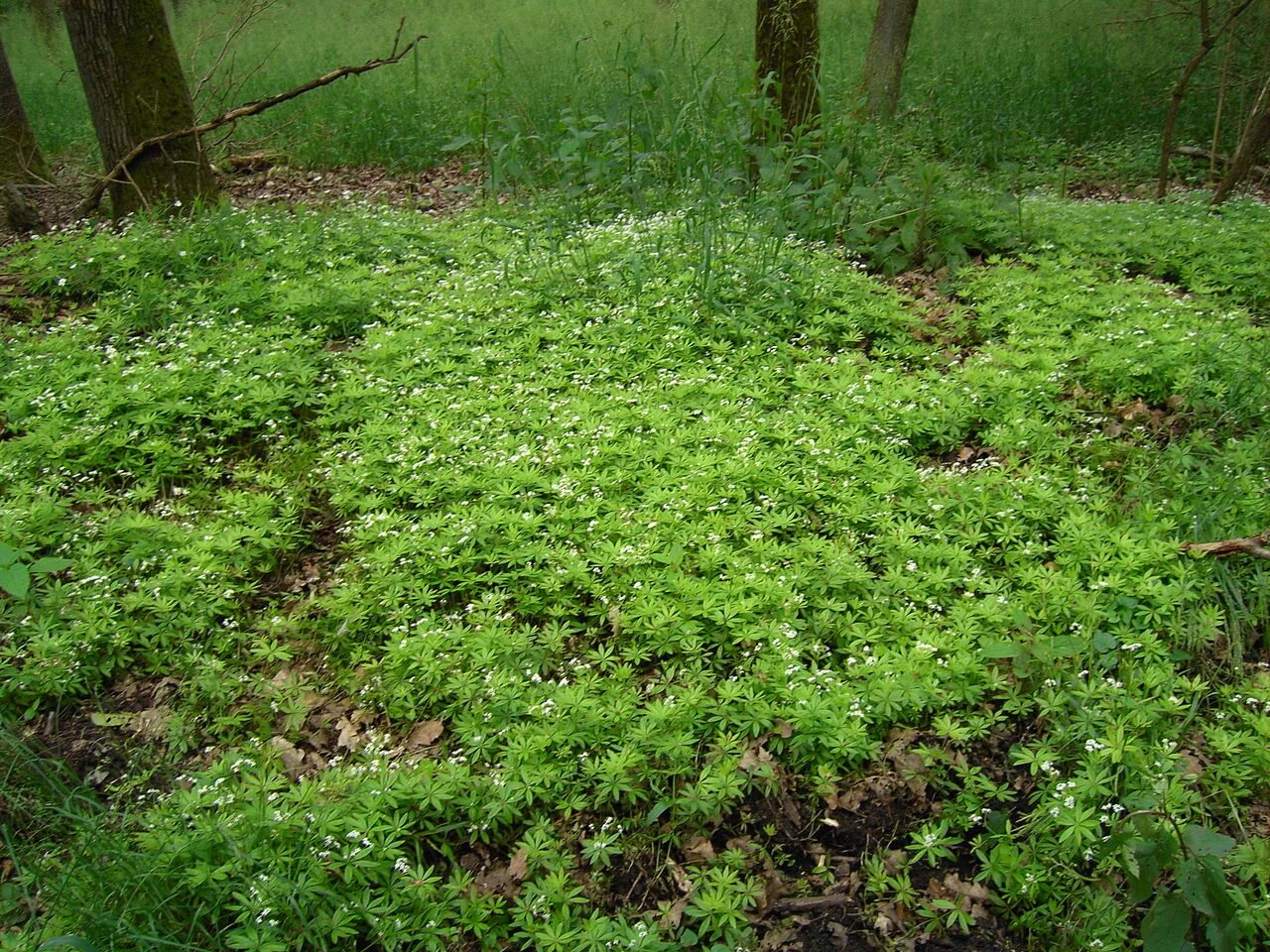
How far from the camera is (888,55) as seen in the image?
10484mm

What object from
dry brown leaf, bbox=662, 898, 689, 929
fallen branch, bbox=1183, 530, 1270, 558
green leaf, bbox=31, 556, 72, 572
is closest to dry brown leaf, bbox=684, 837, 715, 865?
dry brown leaf, bbox=662, 898, 689, 929

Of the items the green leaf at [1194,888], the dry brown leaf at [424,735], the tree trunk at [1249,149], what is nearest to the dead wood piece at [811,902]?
the green leaf at [1194,888]

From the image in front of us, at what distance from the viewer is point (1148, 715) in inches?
114

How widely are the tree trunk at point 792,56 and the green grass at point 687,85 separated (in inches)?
10.4

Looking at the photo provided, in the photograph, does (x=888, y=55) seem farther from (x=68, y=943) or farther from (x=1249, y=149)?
(x=68, y=943)

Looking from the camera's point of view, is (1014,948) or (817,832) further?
(817,832)

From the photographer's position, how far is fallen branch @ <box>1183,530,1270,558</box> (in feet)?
10.9

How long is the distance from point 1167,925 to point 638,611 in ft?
6.45

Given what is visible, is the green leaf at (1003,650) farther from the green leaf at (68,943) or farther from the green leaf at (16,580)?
the green leaf at (16,580)

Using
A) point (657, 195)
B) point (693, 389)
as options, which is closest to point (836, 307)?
point (693, 389)

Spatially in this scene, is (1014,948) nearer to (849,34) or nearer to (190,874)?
(190,874)

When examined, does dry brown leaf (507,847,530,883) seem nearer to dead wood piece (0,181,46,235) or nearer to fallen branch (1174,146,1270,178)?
dead wood piece (0,181,46,235)

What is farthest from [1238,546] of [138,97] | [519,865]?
[138,97]

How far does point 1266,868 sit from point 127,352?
6.11 m
